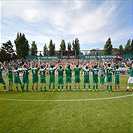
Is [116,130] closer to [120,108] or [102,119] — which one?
[102,119]

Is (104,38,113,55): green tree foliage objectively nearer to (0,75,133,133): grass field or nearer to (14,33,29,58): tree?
(14,33,29,58): tree

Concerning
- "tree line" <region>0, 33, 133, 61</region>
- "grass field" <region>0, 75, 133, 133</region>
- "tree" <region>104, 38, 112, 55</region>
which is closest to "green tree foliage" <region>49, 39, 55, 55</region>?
"tree line" <region>0, 33, 133, 61</region>

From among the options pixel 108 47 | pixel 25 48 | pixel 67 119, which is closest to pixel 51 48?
pixel 25 48

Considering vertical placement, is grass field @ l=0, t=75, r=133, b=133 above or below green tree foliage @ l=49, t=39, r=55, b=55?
below

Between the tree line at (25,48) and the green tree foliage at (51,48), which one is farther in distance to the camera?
the green tree foliage at (51,48)

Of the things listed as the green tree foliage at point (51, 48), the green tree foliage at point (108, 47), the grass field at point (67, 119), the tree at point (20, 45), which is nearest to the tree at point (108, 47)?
the green tree foliage at point (108, 47)

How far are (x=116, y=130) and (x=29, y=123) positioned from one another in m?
3.19

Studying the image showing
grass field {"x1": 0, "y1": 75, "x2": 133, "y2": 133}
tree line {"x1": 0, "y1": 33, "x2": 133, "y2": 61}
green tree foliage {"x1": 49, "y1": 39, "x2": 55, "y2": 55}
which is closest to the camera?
grass field {"x1": 0, "y1": 75, "x2": 133, "y2": 133}

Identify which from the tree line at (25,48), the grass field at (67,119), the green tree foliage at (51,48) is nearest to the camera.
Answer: the grass field at (67,119)

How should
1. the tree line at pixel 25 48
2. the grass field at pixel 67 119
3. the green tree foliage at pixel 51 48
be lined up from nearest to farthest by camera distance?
the grass field at pixel 67 119, the tree line at pixel 25 48, the green tree foliage at pixel 51 48

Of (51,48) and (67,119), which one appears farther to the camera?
(51,48)

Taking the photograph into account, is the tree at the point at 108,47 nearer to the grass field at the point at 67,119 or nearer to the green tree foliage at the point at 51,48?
the green tree foliage at the point at 51,48

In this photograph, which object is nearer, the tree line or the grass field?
the grass field

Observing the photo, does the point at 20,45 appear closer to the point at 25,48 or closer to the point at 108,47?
the point at 25,48
